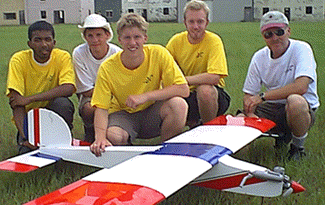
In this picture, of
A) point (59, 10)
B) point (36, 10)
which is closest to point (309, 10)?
point (59, 10)

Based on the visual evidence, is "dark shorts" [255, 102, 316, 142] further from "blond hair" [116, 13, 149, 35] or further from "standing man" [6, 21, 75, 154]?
"standing man" [6, 21, 75, 154]

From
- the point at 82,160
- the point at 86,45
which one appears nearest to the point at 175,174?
the point at 82,160

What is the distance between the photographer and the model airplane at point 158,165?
2605 millimetres

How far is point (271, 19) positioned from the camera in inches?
179

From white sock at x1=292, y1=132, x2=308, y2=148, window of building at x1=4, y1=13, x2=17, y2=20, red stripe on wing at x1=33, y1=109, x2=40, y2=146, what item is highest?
window of building at x1=4, y1=13, x2=17, y2=20

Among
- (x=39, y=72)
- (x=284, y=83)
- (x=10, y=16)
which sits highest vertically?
(x=10, y=16)

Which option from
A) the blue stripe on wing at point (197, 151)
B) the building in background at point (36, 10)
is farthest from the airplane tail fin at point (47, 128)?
the building in background at point (36, 10)

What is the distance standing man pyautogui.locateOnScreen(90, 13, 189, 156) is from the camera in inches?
161

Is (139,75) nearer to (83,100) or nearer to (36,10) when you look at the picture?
(83,100)

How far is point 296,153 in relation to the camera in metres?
4.54

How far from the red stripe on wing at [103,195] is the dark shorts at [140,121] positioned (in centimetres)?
170

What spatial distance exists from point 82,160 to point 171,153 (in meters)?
1.08

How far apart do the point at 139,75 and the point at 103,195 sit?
192 cm

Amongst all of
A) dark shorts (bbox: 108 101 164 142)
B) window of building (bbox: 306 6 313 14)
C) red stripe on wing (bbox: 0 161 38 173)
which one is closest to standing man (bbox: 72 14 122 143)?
dark shorts (bbox: 108 101 164 142)
